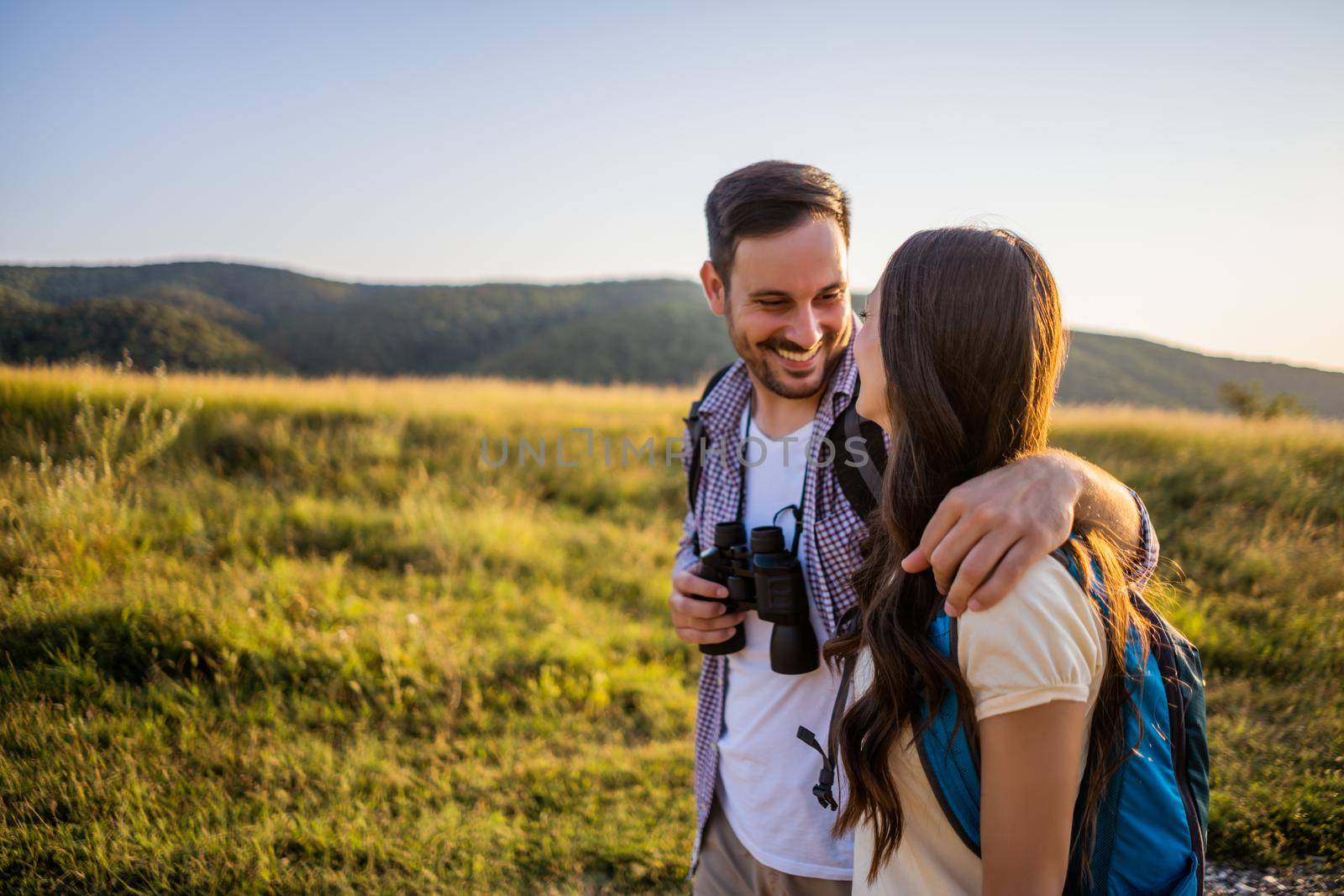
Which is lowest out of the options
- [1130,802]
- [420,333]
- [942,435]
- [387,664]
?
[387,664]

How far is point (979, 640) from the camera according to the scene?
1.18m

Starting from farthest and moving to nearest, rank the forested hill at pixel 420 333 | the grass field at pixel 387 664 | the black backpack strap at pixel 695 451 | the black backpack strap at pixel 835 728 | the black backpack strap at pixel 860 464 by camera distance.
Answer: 1. the forested hill at pixel 420 333
2. the grass field at pixel 387 664
3. the black backpack strap at pixel 695 451
4. the black backpack strap at pixel 860 464
5. the black backpack strap at pixel 835 728

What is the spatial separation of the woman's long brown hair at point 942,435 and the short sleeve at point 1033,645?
8 cm

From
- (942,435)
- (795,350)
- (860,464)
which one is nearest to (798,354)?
(795,350)

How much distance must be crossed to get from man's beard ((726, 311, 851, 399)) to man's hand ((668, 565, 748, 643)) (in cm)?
67

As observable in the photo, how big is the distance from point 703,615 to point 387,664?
126 inches

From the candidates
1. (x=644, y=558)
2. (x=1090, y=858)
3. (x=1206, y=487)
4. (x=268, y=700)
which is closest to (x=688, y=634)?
(x=1090, y=858)

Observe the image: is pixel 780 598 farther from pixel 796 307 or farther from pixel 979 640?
pixel 796 307

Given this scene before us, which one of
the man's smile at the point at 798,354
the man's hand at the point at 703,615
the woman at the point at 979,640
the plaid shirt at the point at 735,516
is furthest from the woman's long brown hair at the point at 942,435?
the man's smile at the point at 798,354

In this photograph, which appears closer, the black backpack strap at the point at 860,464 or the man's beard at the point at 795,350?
the black backpack strap at the point at 860,464

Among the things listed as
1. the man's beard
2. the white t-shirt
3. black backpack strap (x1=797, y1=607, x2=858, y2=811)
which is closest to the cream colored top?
black backpack strap (x1=797, y1=607, x2=858, y2=811)

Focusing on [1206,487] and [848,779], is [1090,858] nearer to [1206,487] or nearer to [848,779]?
[848,779]

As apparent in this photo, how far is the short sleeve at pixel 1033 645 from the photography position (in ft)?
3.74

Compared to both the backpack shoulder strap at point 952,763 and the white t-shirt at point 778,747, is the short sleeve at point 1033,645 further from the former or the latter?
the white t-shirt at point 778,747
